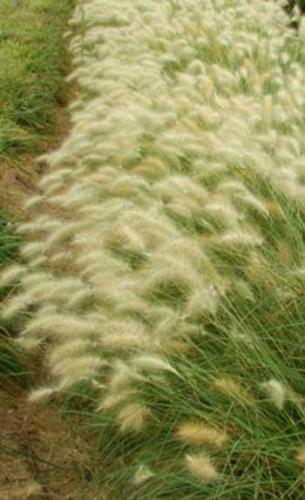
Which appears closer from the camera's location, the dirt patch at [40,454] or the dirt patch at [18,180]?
the dirt patch at [40,454]

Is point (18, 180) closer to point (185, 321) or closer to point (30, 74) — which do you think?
point (30, 74)

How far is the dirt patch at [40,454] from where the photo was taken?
2568 mm

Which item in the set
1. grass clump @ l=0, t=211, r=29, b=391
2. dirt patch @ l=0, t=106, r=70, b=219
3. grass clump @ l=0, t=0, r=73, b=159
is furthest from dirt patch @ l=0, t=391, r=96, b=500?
grass clump @ l=0, t=0, r=73, b=159

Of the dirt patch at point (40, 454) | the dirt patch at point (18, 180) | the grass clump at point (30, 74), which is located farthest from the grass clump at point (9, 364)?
the grass clump at point (30, 74)

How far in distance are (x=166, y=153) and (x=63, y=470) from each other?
1.89m

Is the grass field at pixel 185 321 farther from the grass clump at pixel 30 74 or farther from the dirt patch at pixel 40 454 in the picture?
the grass clump at pixel 30 74

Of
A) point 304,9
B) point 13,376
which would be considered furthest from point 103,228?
point 304,9

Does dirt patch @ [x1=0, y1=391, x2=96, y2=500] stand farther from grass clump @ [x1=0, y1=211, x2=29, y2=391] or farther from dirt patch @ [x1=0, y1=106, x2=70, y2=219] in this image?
dirt patch @ [x1=0, y1=106, x2=70, y2=219]

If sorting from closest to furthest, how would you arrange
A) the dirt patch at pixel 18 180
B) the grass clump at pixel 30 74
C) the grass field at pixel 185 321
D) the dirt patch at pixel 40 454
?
the grass field at pixel 185 321
the dirt patch at pixel 40 454
the dirt patch at pixel 18 180
the grass clump at pixel 30 74

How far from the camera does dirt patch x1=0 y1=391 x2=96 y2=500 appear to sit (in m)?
2.57

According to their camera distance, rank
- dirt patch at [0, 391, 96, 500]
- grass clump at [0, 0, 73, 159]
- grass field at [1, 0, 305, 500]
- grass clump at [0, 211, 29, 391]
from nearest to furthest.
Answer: grass field at [1, 0, 305, 500] < dirt patch at [0, 391, 96, 500] < grass clump at [0, 211, 29, 391] < grass clump at [0, 0, 73, 159]

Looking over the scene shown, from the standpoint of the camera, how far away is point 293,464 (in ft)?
7.44

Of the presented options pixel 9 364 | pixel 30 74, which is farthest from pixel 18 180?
pixel 9 364

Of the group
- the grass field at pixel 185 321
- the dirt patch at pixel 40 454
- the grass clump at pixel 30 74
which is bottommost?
the grass clump at pixel 30 74
